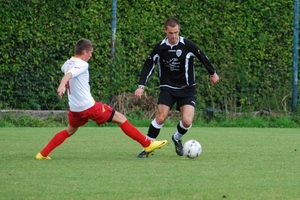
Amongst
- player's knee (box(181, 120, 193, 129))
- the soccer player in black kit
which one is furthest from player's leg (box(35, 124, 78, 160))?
player's knee (box(181, 120, 193, 129))

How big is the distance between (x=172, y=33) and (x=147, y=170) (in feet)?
7.31

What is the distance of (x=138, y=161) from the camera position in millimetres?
9547

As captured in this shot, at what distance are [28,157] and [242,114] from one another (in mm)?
8426

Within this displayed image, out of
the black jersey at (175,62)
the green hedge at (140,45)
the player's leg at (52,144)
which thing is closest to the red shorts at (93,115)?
the player's leg at (52,144)

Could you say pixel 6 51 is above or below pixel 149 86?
above

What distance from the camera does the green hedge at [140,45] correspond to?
16.5m

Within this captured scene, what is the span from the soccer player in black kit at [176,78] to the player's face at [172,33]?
23 mm

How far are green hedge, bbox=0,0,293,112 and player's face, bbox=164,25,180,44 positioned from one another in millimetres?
6640

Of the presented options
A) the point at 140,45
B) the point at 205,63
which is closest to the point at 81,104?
the point at 205,63

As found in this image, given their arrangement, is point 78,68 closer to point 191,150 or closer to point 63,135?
point 63,135

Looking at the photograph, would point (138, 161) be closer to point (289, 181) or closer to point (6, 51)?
point (289, 181)

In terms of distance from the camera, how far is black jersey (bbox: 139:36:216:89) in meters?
10.4

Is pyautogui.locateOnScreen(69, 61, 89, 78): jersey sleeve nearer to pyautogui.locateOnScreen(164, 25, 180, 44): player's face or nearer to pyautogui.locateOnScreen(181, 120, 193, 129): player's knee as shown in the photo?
pyautogui.locateOnScreen(164, 25, 180, 44): player's face

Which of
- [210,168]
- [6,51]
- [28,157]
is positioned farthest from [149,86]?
[210,168]
